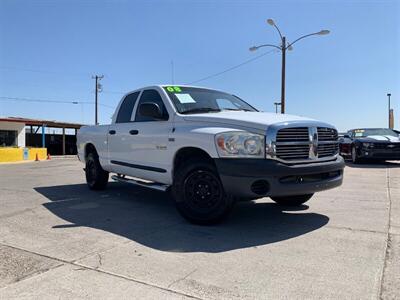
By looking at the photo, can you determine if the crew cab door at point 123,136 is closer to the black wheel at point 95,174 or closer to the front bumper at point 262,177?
the black wheel at point 95,174

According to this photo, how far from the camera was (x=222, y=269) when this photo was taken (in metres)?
3.50

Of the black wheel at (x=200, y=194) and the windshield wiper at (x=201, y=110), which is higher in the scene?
the windshield wiper at (x=201, y=110)

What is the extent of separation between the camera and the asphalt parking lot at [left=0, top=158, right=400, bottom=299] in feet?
10.1

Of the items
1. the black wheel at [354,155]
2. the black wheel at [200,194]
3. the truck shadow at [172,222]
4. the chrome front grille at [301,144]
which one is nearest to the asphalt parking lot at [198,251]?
the truck shadow at [172,222]

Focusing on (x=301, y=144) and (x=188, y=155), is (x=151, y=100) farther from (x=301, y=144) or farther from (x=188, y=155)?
(x=301, y=144)

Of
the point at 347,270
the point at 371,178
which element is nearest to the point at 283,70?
the point at 371,178

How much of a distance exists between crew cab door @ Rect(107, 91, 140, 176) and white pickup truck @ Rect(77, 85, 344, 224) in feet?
0.41

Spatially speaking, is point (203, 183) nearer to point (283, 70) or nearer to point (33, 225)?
point (33, 225)

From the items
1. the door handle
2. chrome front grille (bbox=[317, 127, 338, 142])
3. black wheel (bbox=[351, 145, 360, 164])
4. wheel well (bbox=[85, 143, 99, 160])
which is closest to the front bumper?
chrome front grille (bbox=[317, 127, 338, 142])

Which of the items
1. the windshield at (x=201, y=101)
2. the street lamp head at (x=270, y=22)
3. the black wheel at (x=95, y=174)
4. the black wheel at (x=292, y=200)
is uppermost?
the street lamp head at (x=270, y=22)

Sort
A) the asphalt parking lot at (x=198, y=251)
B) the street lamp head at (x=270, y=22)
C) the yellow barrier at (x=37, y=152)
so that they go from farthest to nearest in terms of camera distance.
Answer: the yellow barrier at (x=37, y=152), the street lamp head at (x=270, y=22), the asphalt parking lot at (x=198, y=251)

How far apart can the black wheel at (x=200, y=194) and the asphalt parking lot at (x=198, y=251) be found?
0.54 feet

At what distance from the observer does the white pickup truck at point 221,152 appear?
4531 mm

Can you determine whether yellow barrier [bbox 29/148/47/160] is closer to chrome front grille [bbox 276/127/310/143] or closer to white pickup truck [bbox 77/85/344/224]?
white pickup truck [bbox 77/85/344/224]
